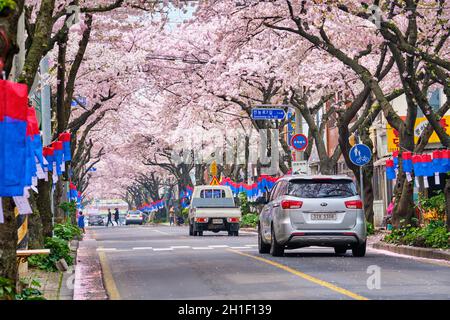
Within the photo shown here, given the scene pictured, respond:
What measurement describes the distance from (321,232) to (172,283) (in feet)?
22.3

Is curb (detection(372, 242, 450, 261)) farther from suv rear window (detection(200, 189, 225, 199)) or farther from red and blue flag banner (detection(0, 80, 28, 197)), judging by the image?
suv rear window (detection(200, 189, 225, 199))

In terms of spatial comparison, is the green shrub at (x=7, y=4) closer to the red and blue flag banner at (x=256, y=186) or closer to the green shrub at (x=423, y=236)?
the green shrub at (x=423, y=236)

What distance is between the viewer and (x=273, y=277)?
16.8 metres

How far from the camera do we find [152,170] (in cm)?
10044

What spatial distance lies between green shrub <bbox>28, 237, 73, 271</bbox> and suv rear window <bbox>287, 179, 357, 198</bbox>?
500 centimetres

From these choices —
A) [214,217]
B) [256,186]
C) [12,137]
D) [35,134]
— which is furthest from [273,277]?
[256,186]

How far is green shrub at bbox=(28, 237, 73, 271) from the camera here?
18.7 metres

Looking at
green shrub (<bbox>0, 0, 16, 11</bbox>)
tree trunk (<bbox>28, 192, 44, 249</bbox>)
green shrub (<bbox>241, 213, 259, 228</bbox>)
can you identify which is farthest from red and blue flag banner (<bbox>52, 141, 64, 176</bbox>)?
green shrub (<bbox>241, 213, 259, 228</bbox>)

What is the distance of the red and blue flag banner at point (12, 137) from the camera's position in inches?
422

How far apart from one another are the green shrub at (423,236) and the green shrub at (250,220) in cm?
2604

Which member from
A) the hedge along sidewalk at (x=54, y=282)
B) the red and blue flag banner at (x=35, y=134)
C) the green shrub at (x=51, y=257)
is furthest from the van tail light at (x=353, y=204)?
the red and blue flag banner at (x=35, y=134)
